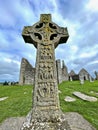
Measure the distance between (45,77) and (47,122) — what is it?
1.21m

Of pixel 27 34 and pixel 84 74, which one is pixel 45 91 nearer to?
pixel 27 34

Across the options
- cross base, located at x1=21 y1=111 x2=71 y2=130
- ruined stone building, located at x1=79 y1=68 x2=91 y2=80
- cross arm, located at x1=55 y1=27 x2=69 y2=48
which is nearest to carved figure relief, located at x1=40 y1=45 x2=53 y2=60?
cross arm, located at x1=55 y1=27 x2=69 y2=48

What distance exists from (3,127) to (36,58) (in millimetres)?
2633

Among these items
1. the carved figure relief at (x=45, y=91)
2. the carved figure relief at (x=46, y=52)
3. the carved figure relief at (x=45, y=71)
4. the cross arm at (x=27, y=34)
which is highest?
the cross arm at (x=27, y=34)

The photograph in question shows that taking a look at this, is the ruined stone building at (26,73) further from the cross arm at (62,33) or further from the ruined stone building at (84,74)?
the ruined stone building at (84,74)

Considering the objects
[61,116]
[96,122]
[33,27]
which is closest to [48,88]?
[61,116]

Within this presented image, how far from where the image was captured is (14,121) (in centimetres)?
533

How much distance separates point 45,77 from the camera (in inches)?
160

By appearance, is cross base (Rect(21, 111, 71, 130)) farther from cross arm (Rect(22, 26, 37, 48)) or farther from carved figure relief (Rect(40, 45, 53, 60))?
cross arm (Rect(22, 26, 37, 48))

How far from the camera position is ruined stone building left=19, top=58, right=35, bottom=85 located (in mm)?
21733

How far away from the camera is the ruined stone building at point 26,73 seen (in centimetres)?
2173

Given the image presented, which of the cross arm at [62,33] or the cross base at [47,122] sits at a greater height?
the cross arm at [62,33]

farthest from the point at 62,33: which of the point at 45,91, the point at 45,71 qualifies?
the point at 45,91

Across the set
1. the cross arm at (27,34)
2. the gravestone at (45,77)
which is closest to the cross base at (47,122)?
the gravestone at (45,77)
